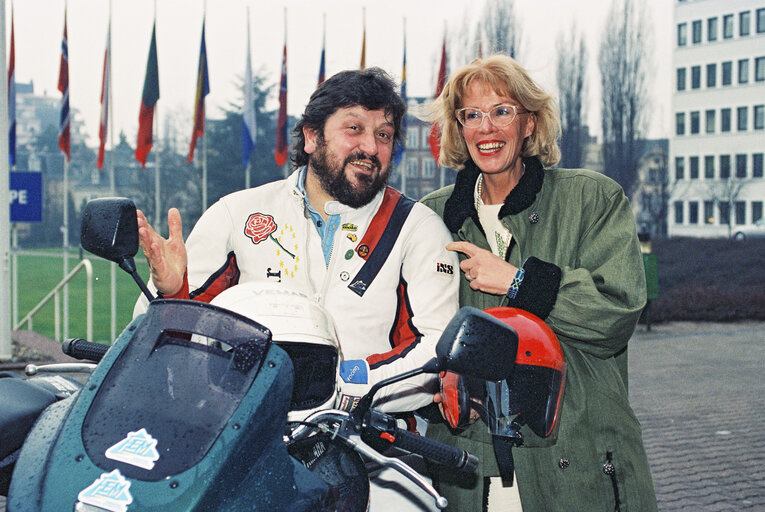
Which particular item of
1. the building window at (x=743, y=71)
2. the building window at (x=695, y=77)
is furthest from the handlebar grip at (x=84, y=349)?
the building window at (x=695, y=77)

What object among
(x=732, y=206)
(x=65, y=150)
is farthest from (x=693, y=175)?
(x=65, y=150)

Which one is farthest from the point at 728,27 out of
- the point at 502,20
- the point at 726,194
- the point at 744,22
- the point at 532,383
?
the point at 532,383

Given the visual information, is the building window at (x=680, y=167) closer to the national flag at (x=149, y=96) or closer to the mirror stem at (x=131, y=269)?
the national flag at (x=149, y=96)

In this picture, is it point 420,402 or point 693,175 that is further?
point 693,175

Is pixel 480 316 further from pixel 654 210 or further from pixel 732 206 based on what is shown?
pixel 732 206

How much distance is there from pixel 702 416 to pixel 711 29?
59.6m

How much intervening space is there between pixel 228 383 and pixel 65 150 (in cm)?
1599

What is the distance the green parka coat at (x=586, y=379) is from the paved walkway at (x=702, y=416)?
142 inches

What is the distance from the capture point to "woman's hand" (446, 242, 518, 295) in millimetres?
2711

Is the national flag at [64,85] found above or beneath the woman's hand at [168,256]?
above

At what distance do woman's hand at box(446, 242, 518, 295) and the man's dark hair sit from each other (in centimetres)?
49

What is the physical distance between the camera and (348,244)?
8.92ft

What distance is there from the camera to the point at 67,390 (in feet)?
6.97

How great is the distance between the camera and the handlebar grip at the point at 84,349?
2122 mm
